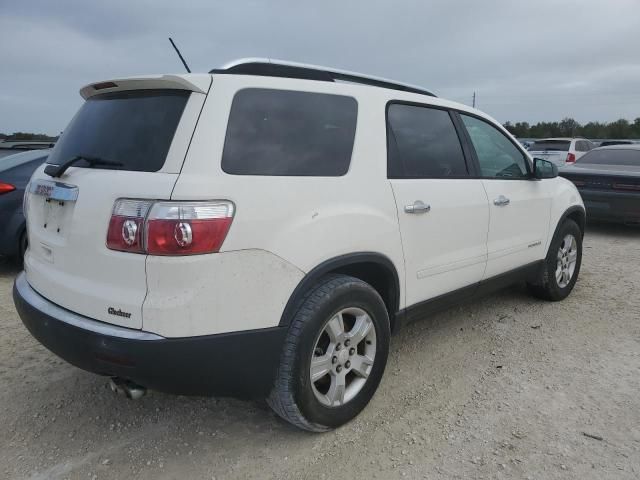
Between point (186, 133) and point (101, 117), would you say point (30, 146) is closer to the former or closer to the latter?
point (101, 117)

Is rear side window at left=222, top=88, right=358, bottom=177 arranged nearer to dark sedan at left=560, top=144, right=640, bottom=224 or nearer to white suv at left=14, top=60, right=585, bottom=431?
white suv at left=14, top=60, right=585, bottom=431

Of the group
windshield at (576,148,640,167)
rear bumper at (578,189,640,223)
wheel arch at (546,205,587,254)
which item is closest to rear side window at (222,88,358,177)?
wheel arch at (546,205,587,254)

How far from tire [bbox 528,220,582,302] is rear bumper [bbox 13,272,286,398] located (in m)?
3.12

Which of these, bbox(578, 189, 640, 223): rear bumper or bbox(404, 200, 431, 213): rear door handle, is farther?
bbox(578, 189, 640, 223): rear bumper

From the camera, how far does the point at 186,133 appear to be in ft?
7.27

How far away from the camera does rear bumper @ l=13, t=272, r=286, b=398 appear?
2.12m

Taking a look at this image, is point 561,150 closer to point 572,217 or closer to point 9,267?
point 572,217

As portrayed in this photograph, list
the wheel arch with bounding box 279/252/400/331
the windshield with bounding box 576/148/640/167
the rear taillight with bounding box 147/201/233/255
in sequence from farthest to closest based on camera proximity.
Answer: the windshield with bounding box 576/148/640/167 → the wheel arch with bounding box 279/252/400/331 → the rear taillight with bounding box 147/201/233/255

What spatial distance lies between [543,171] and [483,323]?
133 cm

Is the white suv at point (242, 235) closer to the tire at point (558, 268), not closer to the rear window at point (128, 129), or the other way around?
the rear window at point (128, 129)

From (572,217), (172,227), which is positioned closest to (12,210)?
(172,227)

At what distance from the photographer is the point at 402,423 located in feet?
9.25

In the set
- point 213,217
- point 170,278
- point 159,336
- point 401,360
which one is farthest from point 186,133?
point 401,360

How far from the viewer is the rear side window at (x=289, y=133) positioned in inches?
91.0
